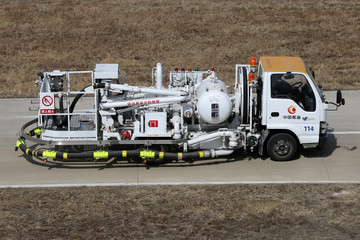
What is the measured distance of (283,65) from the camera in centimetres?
1285

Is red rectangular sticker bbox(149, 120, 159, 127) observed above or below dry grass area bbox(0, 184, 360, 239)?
above

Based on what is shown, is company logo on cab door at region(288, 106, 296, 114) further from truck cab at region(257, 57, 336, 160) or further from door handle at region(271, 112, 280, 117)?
door handle at region(271, 112, 280, 117)

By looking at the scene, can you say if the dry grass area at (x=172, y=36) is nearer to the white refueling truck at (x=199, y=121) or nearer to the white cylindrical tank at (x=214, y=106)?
the white refueling truck at (x=199, y=121)

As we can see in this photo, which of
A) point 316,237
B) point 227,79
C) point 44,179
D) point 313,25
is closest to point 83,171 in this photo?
point 44,179

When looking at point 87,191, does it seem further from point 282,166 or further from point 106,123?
point 282,166

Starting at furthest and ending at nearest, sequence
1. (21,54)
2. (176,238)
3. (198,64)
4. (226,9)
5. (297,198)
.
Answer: (226,9) < (21,54) < (198,64) < (297,198) < (176,238)

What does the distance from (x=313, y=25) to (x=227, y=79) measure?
913 cm

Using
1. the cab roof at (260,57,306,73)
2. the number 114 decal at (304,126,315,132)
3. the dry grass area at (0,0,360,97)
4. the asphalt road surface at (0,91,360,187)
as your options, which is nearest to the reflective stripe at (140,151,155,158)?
the asphalt road surface at (0,91,360,187)

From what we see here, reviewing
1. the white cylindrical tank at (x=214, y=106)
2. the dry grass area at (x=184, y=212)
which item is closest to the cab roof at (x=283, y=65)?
the white cylindrical tank at (x=214, y=106)

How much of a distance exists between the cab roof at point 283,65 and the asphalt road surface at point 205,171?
2.15m

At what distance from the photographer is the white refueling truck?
41.2 feet

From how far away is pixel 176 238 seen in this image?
9508 mm

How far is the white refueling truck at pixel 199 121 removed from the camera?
41.2 ft

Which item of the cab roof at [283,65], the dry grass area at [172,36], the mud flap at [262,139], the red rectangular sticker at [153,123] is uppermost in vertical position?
the dry grass area at [172,36]
